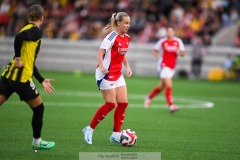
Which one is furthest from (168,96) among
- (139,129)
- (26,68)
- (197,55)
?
(197,55)

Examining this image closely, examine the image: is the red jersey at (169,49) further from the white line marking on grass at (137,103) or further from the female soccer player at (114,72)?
the female soccer player at (114,72)

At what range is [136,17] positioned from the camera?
31828 mm

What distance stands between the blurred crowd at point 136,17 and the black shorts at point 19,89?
71.2 ft

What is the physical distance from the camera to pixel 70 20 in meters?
34.5

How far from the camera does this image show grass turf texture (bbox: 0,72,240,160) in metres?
9.70

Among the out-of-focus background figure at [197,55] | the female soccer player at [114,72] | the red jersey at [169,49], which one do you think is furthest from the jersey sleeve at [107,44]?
the out-of-focus background figure at [197,55]

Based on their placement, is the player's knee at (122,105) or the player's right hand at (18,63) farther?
the player's knee at (122,105)

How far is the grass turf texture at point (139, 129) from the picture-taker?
31.8 ft

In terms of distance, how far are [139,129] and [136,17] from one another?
19591mm

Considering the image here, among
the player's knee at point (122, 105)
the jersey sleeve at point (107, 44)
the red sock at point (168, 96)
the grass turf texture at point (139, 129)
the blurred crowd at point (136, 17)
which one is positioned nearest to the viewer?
the grass turf texture at point (139, 129)

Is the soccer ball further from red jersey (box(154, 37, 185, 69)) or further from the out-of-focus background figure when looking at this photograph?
the out-of-focus background figure

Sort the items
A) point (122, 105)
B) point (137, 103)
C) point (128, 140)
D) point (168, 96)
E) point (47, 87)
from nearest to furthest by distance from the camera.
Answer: point (47, 87) < point (128, 140) < point (122, 105) < point (168, 96) < point (137, 103)

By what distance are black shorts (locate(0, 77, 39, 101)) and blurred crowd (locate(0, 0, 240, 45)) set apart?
21691 millimetres

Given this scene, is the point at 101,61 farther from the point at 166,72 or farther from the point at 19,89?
the point at 166,72
